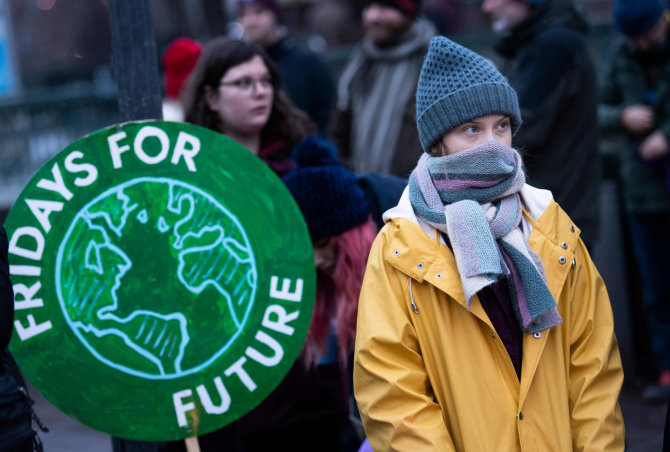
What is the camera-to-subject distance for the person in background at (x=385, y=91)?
5.02 m

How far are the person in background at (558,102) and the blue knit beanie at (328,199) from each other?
140 cm

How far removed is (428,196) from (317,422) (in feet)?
4.07

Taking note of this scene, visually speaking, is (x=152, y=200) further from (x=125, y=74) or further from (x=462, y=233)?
(x=462, y=233)

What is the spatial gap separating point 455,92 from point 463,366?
0.70m

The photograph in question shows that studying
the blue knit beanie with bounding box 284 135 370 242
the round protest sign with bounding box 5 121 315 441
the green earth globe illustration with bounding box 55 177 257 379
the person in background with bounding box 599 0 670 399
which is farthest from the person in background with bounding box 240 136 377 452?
the person in background with bounding box 599 0 670 399

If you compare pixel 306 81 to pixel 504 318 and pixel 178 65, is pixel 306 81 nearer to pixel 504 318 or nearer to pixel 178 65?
pixel 178 65

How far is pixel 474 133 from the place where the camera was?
A: 261 centimetres

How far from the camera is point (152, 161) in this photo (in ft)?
9.81

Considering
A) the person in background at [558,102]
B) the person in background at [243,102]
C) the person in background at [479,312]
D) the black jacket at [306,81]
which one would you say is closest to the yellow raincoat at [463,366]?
the person in background at [479,312]

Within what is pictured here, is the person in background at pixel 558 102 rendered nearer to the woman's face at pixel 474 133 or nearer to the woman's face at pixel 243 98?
the woman's face at pixel 243 98

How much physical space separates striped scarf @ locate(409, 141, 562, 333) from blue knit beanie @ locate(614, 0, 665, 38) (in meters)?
2.69

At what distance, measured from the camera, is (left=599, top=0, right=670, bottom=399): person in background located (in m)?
5.02

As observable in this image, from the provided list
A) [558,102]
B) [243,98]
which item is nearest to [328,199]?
[243,98]

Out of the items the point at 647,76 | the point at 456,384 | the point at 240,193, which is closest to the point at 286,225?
the point at 240,193
